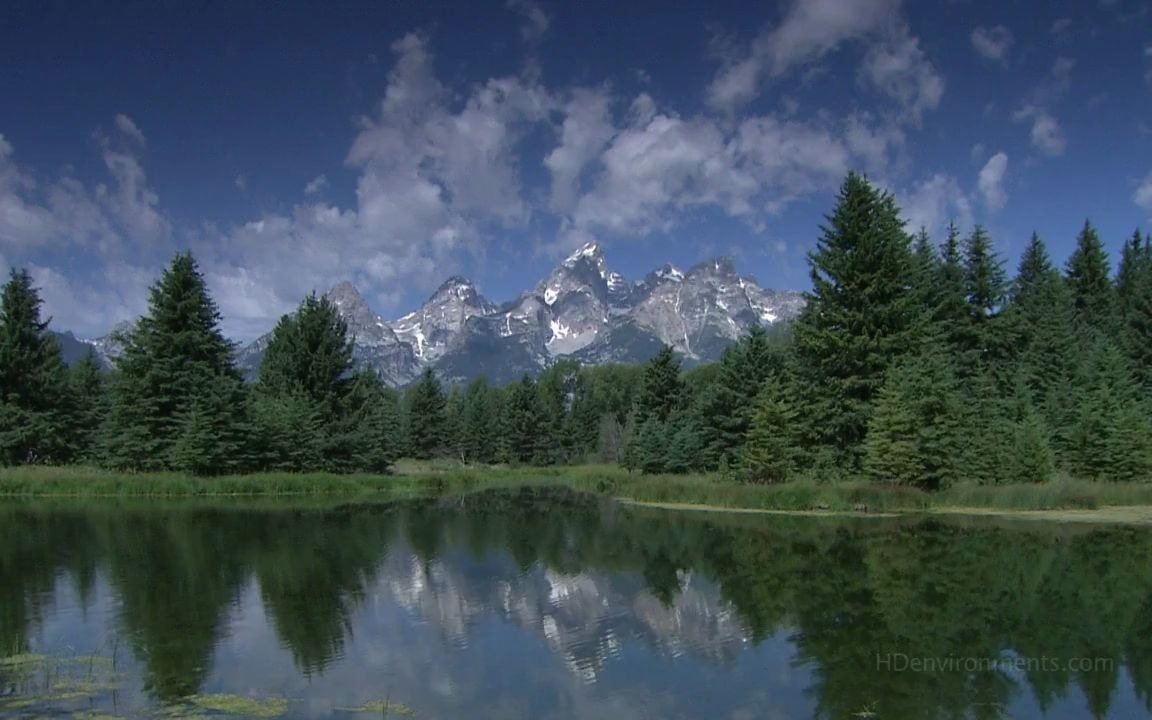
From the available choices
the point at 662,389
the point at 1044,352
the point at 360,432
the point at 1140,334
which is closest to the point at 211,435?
the point at 360,432

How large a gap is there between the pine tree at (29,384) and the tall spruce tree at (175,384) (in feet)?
15.3

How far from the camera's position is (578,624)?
1428 centimetres

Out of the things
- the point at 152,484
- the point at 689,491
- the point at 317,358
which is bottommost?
the point at 689,491

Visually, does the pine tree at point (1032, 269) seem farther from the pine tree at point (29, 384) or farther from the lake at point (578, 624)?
the pine tree at point (29, 384)

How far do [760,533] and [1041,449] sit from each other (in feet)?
51.9

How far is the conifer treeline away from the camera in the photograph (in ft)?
115

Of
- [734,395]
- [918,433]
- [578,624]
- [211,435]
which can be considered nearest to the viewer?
[578,624]

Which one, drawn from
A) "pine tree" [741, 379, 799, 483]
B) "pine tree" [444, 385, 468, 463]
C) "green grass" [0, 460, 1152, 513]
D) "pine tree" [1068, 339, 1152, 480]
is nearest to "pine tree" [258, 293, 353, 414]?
"green grass" [0, 460, 1152, 513]

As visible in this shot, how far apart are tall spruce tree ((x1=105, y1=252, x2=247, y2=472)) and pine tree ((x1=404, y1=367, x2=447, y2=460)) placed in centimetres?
4301

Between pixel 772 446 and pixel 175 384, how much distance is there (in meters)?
32.3

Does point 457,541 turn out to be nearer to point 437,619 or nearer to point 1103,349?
point 437,619

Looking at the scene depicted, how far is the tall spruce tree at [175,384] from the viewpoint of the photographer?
43250 millimetres

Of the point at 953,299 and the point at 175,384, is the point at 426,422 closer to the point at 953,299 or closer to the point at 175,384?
the point at 175,384

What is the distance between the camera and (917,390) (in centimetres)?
3388
